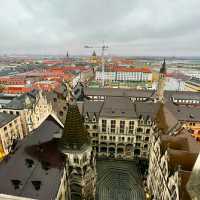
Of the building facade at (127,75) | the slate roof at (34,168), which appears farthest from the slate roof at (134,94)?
the building facade at (127,75)

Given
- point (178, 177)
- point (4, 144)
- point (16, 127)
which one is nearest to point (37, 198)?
point (178, 177)

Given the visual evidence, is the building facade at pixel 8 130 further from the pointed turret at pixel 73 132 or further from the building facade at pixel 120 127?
the pointed turret at pixel 73 132

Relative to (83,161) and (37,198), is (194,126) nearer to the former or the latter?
(83,161)

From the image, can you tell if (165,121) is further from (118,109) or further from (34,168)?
(34,168)

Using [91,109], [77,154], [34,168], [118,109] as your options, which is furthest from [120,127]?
[34,168]

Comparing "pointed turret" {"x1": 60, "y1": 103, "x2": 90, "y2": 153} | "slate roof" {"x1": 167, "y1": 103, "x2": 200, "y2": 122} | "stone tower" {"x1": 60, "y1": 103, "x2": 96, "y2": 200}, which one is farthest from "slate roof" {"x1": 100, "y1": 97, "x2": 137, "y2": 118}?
"pointed turret" {"x1": 60, "y1": 103, "x2": 90, "y2": 153}
